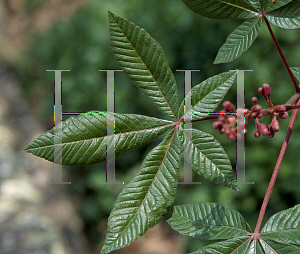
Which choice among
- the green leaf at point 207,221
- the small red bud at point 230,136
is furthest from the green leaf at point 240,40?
the green leaf at point 207,221

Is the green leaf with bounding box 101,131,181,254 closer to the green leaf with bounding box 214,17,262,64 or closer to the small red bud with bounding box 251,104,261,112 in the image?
the small red bud with bounding box 251,104,261,112

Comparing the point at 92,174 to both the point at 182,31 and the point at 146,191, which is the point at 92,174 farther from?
the point at 146,191

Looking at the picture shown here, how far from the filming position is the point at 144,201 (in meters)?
1.11

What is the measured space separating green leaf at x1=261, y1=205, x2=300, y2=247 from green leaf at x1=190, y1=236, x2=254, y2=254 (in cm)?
7

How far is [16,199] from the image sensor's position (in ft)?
13.5

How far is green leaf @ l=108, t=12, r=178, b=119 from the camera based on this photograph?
1.15 meters

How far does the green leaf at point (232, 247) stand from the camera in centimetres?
110

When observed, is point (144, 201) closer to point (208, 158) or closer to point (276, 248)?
point (208, 158)

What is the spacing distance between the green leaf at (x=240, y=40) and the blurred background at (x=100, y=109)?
73.6 inches

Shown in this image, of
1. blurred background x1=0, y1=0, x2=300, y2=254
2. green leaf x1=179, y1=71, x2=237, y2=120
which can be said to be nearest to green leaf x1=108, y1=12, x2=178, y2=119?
green leaf x1=179, y1=71, x2=237, y2=120

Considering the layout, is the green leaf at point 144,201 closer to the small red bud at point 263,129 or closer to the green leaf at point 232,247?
the green leaf at point 232,247

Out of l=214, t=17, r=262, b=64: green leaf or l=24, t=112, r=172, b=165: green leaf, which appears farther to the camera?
l=214, t=17, r=262, b=64: green leaf

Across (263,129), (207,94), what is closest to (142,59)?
(207,94)

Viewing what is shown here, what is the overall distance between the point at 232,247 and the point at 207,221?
0.47 feet
